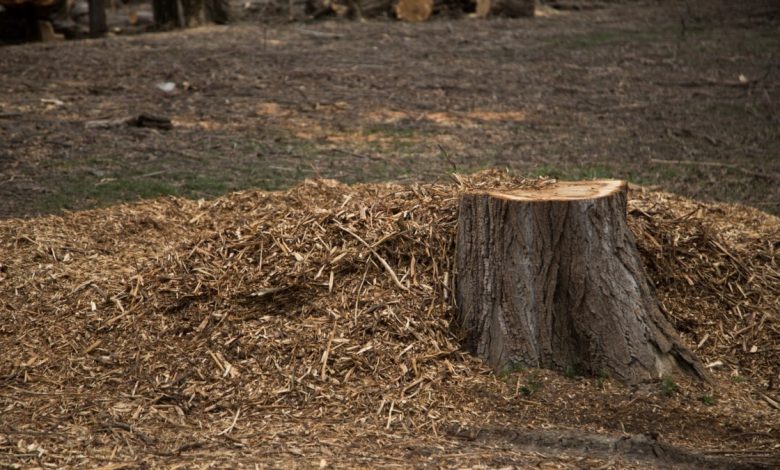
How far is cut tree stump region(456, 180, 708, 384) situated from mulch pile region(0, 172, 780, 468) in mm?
135

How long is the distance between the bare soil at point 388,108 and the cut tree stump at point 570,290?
150 cm

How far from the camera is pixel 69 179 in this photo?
7.96 metres

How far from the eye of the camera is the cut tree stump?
4.18m

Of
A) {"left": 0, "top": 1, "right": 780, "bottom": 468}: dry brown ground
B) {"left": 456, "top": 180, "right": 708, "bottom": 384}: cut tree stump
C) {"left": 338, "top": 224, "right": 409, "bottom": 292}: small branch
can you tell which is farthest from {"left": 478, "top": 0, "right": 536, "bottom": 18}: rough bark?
{"left": 456, "top": 180, "right": 708, "bottom": 384}: cut tree stump

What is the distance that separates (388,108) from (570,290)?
7.07 metres

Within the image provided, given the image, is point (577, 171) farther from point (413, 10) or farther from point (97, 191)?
point (413, 10)

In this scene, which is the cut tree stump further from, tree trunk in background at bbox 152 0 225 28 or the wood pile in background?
the wood pile in background

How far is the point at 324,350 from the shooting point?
425 cm

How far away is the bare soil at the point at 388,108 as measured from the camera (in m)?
8.20

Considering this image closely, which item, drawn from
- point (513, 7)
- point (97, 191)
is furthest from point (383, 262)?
point (513, 7)

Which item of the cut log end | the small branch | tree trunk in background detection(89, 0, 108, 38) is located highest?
tree trunk in background detection(89, 0, 108, 38)

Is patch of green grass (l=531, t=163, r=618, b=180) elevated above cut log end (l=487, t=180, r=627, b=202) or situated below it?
below

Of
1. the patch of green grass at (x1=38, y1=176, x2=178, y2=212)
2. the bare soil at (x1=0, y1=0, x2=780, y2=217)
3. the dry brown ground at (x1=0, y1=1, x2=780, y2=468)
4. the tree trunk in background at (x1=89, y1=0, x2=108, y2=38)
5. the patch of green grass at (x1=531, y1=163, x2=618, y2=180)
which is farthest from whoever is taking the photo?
the tree trunk in background at (x1=89, y1=0, x2=108, y2=38)

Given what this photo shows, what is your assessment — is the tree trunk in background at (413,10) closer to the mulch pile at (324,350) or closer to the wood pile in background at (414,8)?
the wood pile in background at (414,8)
